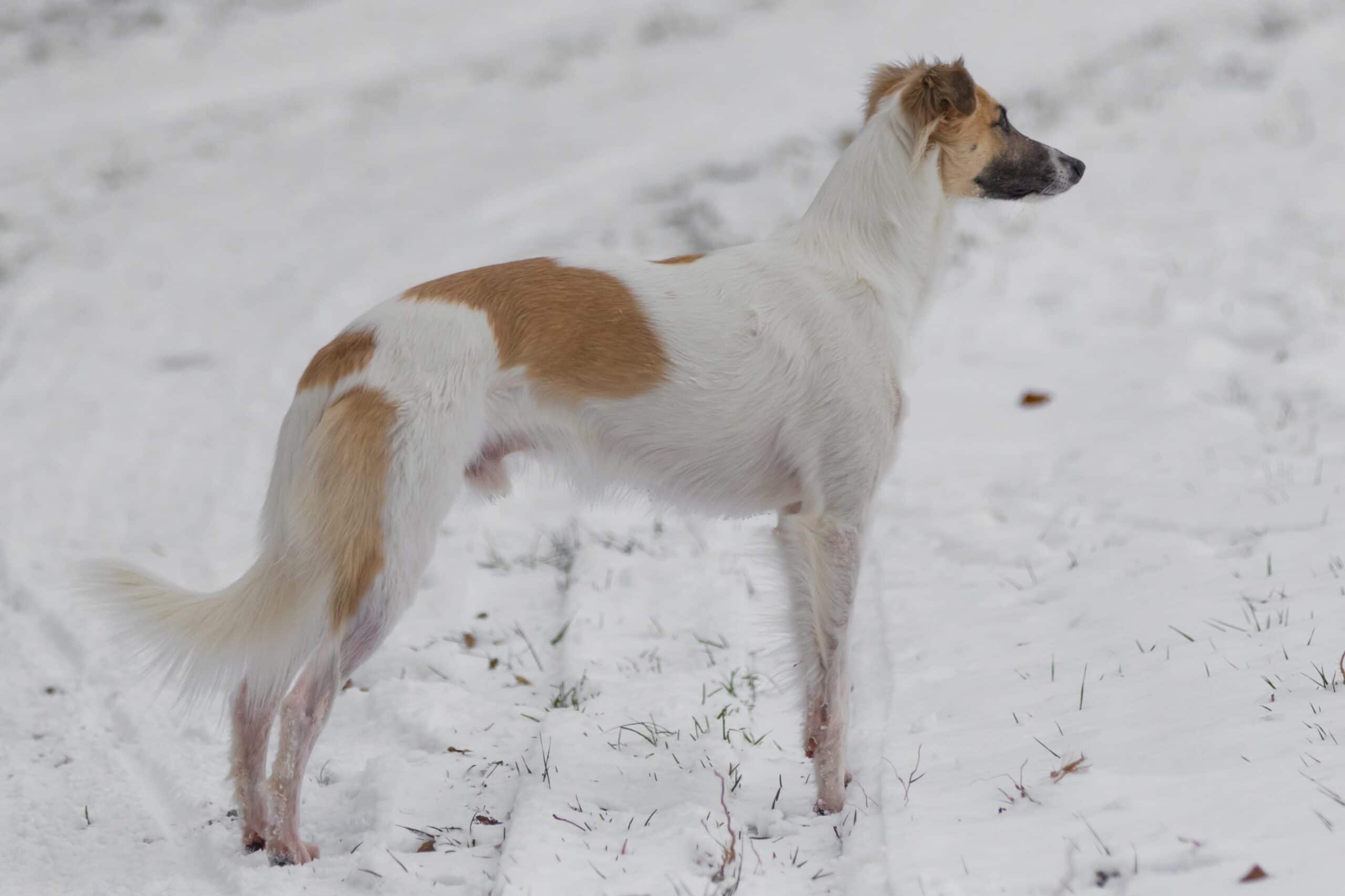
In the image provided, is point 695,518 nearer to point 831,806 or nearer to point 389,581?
point 831,806

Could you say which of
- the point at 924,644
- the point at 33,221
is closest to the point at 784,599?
the point at 924,644

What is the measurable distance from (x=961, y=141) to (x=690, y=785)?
6.48 ft

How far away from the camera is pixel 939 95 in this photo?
3545 mm

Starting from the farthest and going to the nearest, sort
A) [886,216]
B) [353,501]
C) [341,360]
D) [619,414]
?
[886,216], [619,414], [341,360], [353,501]

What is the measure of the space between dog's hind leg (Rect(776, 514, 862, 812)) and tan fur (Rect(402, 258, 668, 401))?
0.60 meters

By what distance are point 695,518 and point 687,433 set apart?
188 centimetres

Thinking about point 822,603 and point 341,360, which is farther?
point 822,603

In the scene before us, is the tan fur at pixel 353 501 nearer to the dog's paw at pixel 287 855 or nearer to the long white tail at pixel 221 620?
the long white tail at pixel 221 620

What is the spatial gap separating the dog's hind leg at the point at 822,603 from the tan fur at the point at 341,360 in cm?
120

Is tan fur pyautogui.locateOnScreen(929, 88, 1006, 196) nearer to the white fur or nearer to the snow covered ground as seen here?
the white fur

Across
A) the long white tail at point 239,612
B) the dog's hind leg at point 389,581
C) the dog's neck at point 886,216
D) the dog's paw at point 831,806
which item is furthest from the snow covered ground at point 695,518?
the dog's neck at point 886,216

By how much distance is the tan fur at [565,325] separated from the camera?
3.14 m

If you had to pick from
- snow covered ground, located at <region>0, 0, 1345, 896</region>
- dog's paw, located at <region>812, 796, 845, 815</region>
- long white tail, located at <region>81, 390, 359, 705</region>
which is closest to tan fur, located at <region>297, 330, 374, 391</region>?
long white tail, located at <region>81, 390, 359, 705</region>

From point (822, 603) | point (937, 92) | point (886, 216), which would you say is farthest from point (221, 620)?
point (937, 92)
